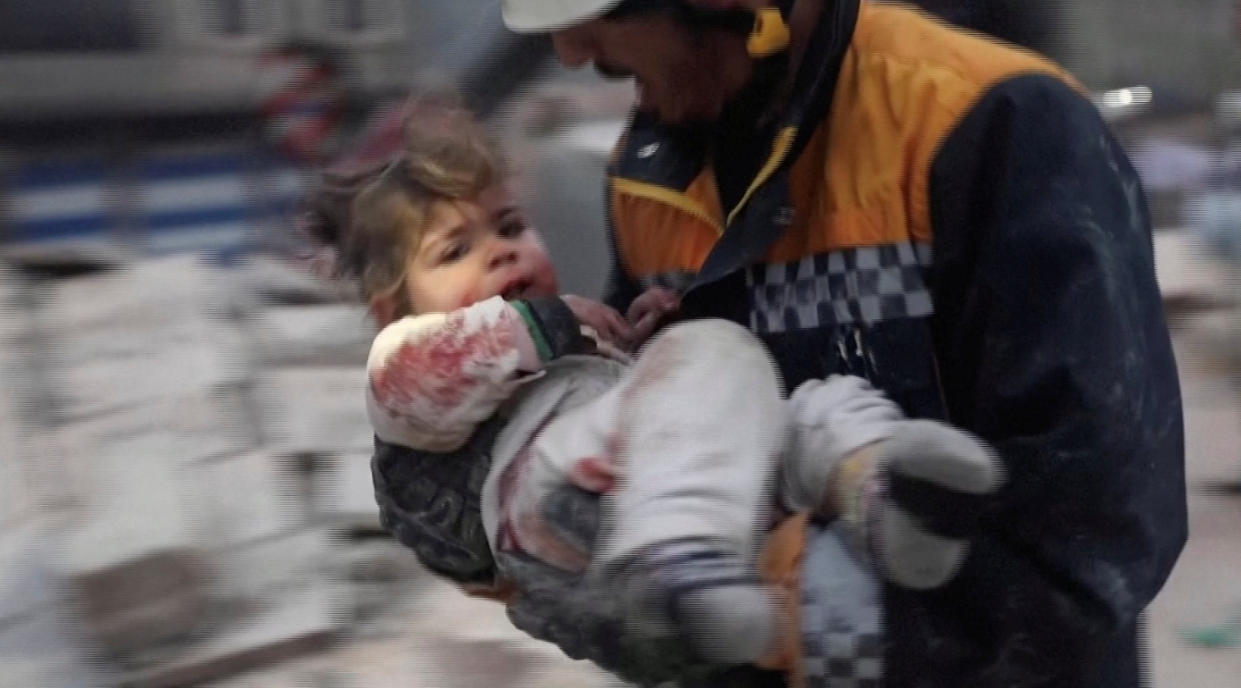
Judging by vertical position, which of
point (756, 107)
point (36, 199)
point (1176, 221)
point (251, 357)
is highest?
point (756, 107)

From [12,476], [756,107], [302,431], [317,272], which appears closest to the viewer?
[756,107]

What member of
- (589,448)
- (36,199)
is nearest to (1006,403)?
(589,448)

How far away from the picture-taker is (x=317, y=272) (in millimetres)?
1278

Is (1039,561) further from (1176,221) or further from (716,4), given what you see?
(1176,221)

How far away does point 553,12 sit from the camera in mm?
945

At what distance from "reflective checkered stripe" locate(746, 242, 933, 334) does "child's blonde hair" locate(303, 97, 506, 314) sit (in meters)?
0.32

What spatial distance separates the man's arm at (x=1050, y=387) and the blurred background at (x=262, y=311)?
1.44 feet

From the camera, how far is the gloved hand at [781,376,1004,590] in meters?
0.71

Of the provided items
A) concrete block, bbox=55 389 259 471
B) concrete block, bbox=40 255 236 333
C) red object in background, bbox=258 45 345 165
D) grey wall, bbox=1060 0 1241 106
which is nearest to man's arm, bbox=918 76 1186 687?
red object in background, bbox=258 45 345 165

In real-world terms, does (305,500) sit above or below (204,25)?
below

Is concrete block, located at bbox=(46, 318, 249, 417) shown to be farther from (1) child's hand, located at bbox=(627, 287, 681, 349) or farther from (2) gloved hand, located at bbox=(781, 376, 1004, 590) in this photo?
(2) gloved hand, located at bbox=(781, 376, 1004, 590)

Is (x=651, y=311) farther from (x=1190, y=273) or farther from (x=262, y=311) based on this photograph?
(x=1190, y=273)

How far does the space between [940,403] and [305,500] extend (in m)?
2.17

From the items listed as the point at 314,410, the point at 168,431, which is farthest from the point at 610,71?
the point at 314,410
